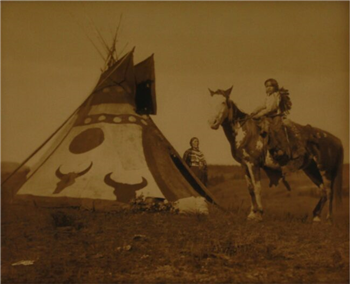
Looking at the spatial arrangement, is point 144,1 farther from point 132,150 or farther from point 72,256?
point 72,256

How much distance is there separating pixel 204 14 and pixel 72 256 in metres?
2.30

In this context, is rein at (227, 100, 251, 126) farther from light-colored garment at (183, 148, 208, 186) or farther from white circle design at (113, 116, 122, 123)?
white circle design at (113, 116, 122, 123)

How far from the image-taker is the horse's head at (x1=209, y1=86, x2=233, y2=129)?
15.6ft

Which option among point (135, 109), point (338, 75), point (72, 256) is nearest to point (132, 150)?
point (135, 109)

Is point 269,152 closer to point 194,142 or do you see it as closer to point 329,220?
point 194,142

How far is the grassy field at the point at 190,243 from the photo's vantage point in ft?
13.5

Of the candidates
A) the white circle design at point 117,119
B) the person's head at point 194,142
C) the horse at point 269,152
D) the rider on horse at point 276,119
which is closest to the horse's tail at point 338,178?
the horse at point 269,152

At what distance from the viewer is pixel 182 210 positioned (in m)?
4.61

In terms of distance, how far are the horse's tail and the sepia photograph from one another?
0.01 meters

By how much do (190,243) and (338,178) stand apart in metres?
1.42

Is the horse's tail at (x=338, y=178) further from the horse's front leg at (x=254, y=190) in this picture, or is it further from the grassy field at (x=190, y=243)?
the horse's front leg at (x=254, y=190)

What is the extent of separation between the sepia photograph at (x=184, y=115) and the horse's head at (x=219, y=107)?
0.01 m

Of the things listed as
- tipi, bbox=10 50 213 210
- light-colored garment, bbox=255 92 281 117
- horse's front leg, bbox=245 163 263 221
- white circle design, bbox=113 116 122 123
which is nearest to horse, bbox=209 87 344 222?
horse's front leg, bbox=245 163 263 221

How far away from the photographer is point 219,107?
189 inches
